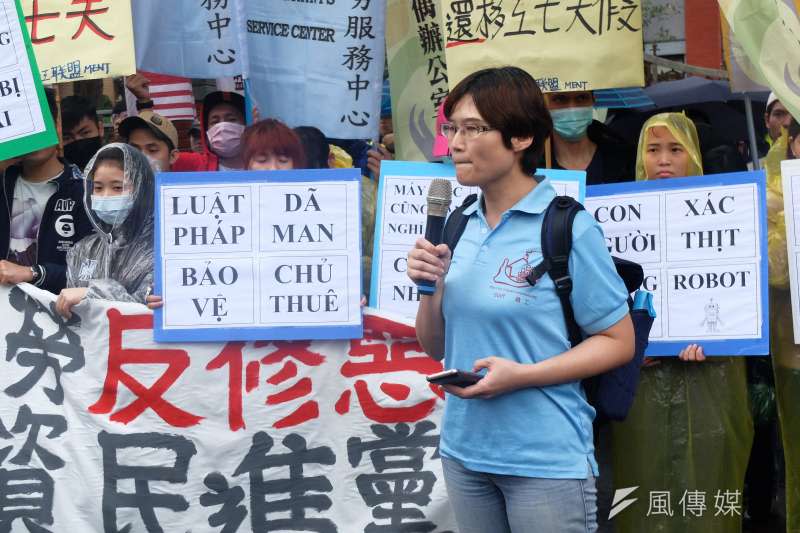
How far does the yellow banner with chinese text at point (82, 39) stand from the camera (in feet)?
Result: 16.4

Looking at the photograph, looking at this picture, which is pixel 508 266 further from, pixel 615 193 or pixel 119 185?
pixel 119 185

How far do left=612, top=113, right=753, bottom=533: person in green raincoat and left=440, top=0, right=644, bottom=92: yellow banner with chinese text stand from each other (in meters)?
1.27

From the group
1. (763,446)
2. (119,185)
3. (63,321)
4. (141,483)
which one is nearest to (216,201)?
(119,185)

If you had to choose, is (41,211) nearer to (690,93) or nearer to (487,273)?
(487,273)

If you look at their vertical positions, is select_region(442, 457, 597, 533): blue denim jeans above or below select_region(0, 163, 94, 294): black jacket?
below

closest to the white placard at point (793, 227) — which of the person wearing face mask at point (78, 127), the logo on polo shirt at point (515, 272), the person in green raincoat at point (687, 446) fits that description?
the person in green raincoat at point (687, 446)

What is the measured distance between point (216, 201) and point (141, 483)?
1.15 metres

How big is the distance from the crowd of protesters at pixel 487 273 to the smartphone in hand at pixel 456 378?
0.11ft

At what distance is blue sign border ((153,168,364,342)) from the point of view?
14.3ft

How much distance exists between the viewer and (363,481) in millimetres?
4395

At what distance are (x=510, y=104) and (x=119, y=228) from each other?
218 centimetres

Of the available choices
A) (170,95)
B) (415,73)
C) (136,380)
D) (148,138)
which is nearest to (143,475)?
(136,380)

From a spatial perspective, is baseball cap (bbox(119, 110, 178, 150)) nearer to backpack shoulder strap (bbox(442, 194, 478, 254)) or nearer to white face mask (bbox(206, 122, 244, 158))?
white face mask (bbox(206, 122, 244, 158))

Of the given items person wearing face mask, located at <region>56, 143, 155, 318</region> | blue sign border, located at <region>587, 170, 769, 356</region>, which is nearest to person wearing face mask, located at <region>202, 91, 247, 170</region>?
person wearing face mask, located at <region>56, 143, 155, 318</region>
